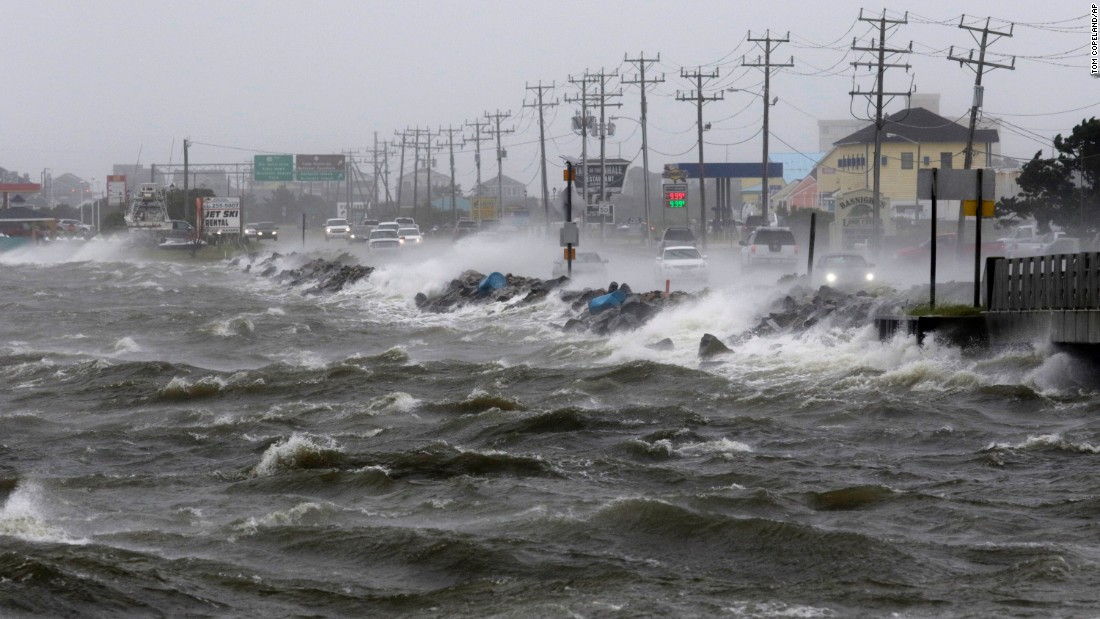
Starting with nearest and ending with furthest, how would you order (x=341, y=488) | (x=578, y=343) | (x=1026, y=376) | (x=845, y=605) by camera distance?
(x=845, y=605)
(x=341, y=488)
(x=1026, y=376)
(x=578, y=343)

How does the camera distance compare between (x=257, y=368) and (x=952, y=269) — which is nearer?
(x=257, y=368)

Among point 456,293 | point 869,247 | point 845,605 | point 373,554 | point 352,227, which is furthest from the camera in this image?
point 352,227

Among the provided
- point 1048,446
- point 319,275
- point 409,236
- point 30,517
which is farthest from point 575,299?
point 409,236

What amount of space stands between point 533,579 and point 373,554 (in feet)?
4.85

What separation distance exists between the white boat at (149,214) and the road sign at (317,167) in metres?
21.1

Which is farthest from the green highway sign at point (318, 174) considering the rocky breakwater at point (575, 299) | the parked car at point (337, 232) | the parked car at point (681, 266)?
the parked car at point (681, 266)

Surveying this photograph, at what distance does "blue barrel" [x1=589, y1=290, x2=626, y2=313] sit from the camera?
Result: 32.4 m

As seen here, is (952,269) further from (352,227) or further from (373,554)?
(352,227)

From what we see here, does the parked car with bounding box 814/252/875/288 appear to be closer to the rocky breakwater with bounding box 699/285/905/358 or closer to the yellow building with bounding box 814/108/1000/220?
the rocky breakwater with bounding box 699/285/905/358

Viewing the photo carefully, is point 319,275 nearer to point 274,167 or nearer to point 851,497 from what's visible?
point 851,497

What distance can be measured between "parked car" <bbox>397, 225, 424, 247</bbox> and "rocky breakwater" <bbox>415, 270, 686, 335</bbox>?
95.4 ft

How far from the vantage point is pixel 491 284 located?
42.5m

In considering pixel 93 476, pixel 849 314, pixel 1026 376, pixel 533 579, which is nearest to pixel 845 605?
pixel 533 579

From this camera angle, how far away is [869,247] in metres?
57.9
